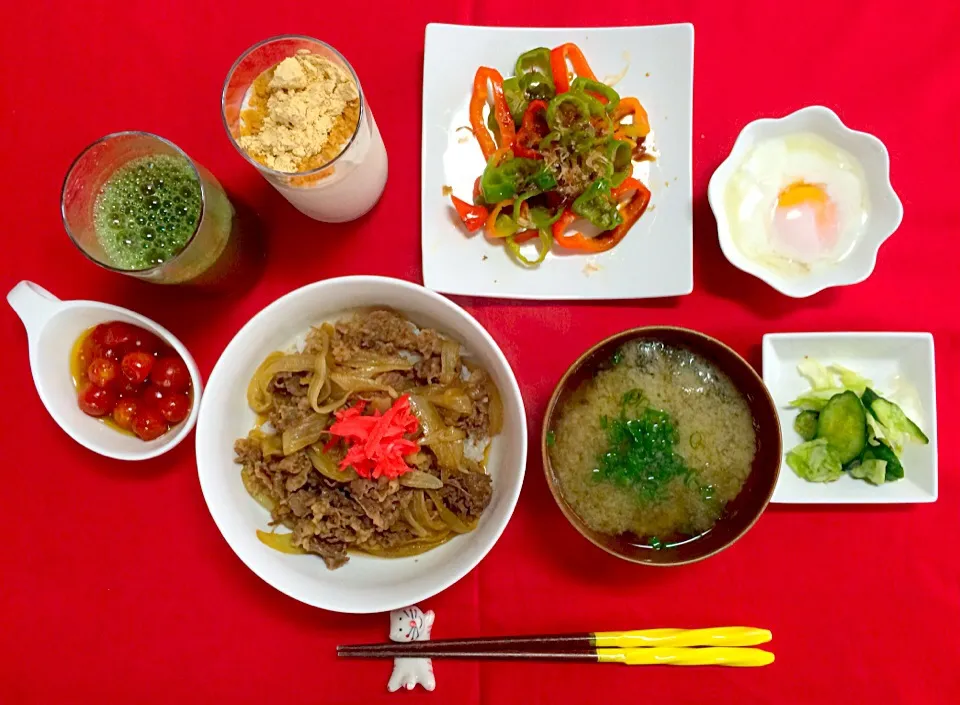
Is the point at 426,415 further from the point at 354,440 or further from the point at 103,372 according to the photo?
the point at 103,372

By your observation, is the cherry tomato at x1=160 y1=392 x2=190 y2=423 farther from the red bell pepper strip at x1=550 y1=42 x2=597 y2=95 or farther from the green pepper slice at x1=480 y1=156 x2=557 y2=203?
the red bell pepper strip at x1=550 y1=42 x2=597 y2=95

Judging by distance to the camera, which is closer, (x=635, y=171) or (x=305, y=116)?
(x=305, y=116)

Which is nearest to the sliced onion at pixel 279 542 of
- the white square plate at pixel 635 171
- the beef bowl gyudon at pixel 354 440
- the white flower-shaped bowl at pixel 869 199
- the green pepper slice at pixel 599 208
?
the beef bowl gyudon at pixel 354 440

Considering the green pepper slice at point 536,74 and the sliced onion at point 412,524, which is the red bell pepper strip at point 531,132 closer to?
the green pepper slice at point 536,74

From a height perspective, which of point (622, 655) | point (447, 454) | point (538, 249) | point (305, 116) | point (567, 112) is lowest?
point (622, 655)

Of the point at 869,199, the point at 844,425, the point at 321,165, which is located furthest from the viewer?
the point at 869,199

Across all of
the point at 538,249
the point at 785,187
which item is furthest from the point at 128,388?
the point at 785,187

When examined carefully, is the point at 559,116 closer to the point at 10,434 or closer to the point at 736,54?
the point at 736,54
